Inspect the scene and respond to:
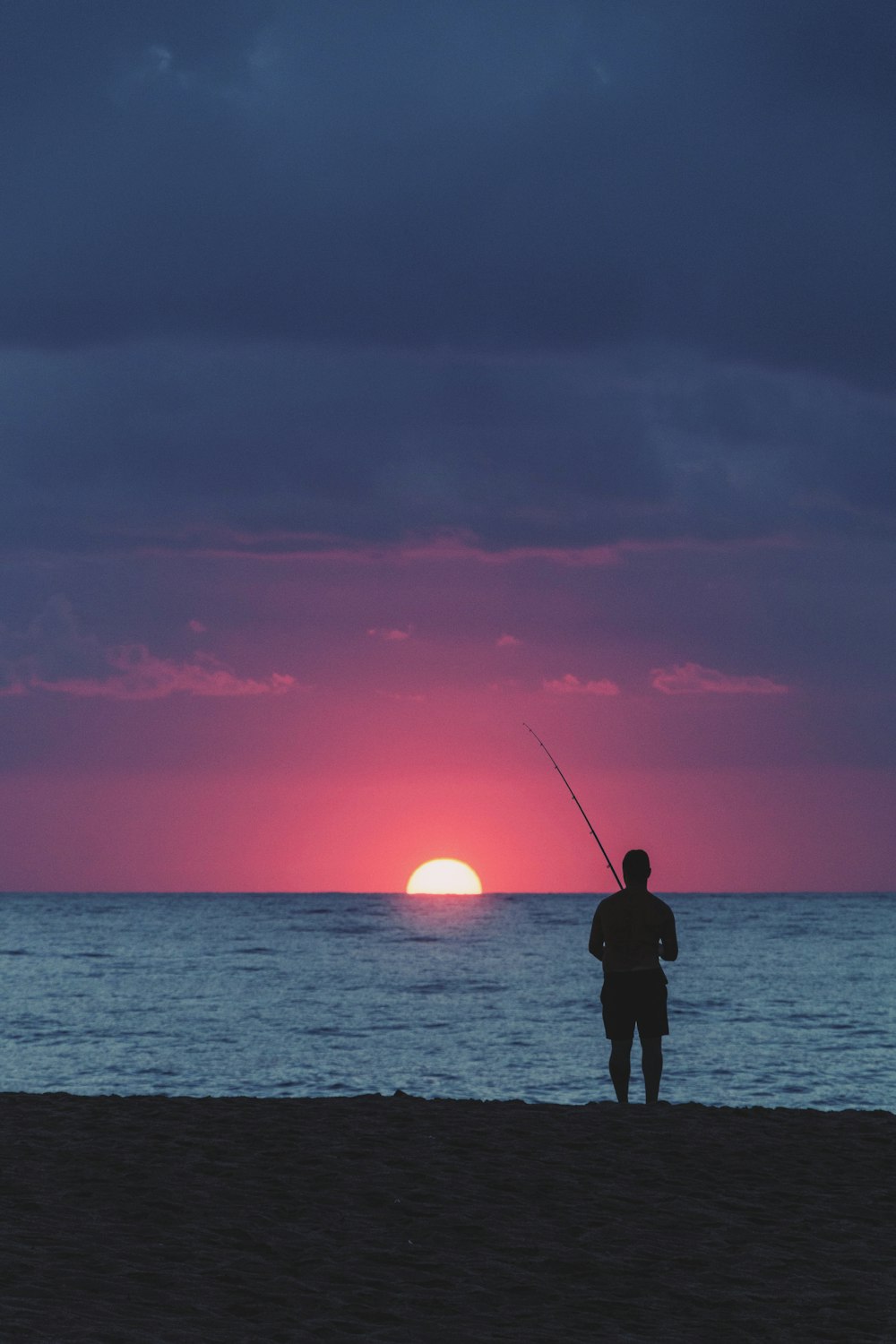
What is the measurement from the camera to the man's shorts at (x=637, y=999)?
34.8ft

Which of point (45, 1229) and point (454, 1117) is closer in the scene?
point (45, 1229)

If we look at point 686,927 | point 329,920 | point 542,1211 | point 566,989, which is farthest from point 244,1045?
point 329,920

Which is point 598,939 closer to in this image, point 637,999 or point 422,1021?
point 637,999

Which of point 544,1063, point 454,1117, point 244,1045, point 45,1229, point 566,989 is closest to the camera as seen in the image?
point 45,1229

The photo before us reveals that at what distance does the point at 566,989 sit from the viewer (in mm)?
48969

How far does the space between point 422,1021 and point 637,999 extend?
26.8 meters

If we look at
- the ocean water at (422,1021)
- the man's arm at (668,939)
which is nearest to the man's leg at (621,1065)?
the man's arm at (668,939)

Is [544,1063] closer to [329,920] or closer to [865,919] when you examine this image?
[329,920]

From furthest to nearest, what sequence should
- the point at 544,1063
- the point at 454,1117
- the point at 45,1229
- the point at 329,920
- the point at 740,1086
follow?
the point at 329,920 → the point at 544,1063 → the point at 740,1086 → the point at 454,1117 → the point at 45,1229

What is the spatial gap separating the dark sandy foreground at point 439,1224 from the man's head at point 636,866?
161cm

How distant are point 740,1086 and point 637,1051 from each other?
12.6 ft

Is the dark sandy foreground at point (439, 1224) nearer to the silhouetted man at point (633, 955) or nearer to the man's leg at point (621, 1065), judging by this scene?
the man's leg at point (621, 1065)

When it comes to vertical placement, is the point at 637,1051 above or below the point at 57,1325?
below

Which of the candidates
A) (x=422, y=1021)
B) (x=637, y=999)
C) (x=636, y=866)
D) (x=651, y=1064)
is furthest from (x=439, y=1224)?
(x=422, y=1021)
